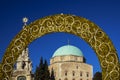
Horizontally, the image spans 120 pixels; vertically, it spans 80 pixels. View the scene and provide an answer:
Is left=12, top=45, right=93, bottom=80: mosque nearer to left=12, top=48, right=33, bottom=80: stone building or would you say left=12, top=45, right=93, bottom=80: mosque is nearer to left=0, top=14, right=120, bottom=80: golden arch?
left=12, top=48, right=33, bottom=80: stone building

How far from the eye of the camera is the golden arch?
10.8 metres

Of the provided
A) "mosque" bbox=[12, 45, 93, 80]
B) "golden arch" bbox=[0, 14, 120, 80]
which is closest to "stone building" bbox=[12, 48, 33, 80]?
"mosque" bbox=[12, 45, 93, 80]

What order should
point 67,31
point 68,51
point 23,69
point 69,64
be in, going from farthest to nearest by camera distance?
point 69,64, point 68,51, point 23,69, point 67,31

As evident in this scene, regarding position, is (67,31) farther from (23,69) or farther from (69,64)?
(69,64)

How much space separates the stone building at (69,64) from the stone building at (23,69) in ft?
86.1

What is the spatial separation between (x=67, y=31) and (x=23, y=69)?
133 feet

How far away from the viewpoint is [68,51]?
78.0m

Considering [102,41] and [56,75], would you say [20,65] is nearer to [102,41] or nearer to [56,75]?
[56,75]

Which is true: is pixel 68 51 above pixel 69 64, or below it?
above

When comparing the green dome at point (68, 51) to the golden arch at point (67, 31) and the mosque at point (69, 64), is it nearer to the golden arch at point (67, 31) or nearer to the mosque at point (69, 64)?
the mosque at point (69, 64)

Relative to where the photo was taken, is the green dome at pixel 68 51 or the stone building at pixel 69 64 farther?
the stone building at pixel 69 64

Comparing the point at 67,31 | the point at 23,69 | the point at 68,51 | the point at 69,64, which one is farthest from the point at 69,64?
the point at 67,31

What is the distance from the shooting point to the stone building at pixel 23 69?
164 ft

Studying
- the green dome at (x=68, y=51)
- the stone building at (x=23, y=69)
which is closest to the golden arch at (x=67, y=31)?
the stone building at (x=23, y=69)
